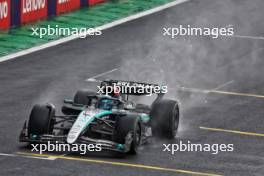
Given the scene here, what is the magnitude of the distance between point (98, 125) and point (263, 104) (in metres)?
7.58

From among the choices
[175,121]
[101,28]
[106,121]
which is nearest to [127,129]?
[106,121]

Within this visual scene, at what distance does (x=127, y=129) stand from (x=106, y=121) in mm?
837

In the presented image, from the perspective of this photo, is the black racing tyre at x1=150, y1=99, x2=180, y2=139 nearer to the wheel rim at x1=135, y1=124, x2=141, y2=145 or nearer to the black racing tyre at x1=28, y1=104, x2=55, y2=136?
the wheel rim at x1=135, y1=124, x2=141, y2=145

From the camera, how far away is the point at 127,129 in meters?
24.4

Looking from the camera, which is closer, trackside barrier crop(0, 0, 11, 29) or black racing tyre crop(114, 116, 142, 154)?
black racing tyre crop(114, 116, 142, 154)

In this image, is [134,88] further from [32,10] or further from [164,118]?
[32,10]

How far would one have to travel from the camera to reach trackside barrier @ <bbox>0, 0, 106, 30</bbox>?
3819cm

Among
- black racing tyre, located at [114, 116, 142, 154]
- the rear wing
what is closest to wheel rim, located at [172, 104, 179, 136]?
the rear wing

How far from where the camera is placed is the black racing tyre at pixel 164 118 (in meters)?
25.9

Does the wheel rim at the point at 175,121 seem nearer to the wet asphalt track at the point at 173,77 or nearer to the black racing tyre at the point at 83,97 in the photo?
the wet asphalt track at the point at 173,77

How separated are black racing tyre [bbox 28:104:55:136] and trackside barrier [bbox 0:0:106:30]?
13124mm

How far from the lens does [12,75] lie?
33750mm

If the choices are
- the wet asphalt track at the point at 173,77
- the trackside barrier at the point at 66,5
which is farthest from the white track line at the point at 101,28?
the trackside barrier at the point at 66,5

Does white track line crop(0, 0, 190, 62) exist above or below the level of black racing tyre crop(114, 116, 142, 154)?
above
